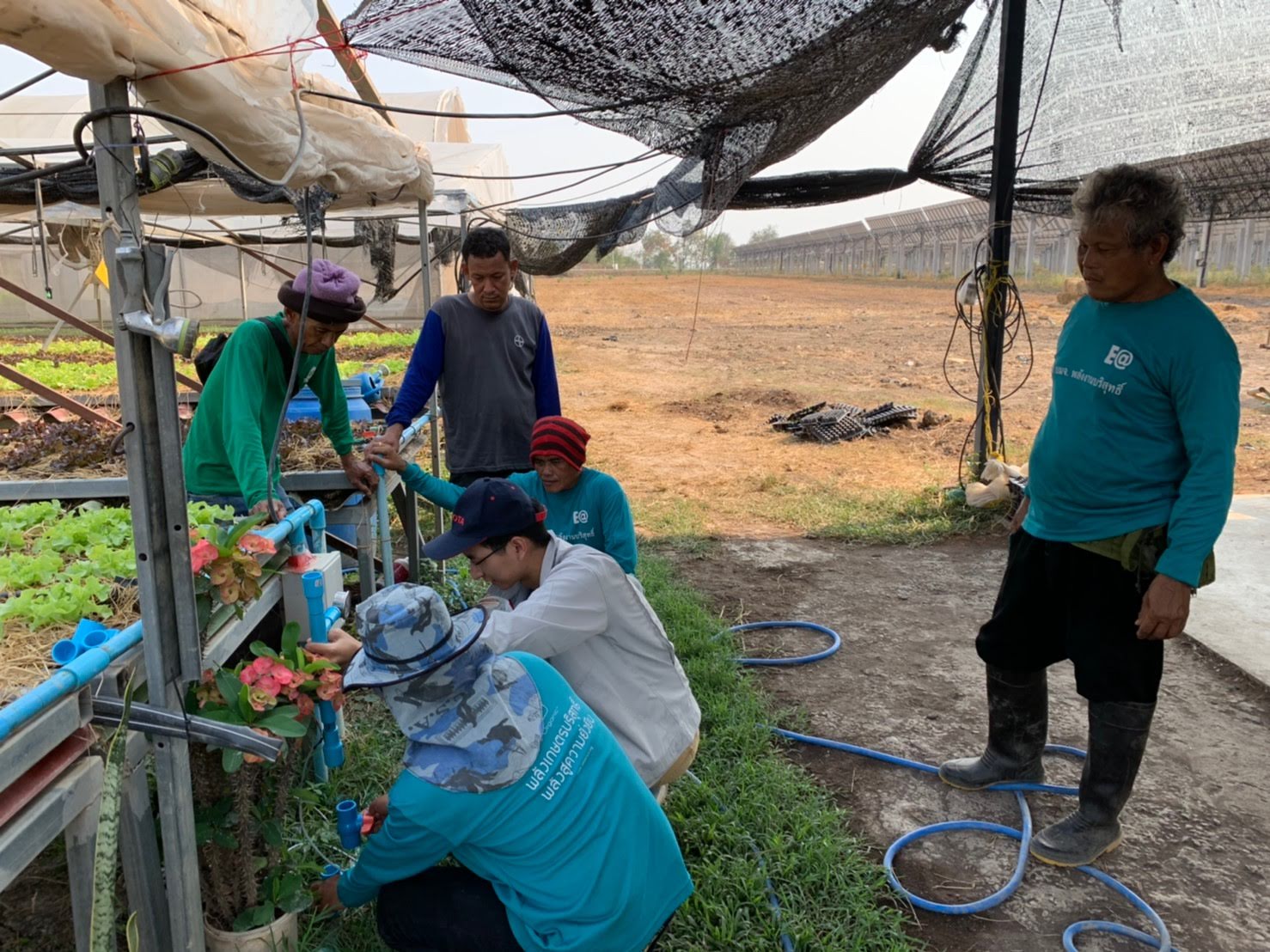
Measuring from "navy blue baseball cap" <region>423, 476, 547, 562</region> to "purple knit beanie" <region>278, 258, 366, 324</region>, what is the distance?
2.90 feet

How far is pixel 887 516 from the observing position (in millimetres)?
7004

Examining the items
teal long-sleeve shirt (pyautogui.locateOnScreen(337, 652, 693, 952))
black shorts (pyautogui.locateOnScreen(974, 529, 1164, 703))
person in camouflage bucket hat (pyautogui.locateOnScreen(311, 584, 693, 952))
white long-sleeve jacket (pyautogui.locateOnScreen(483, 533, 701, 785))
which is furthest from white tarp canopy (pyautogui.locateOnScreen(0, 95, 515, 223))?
black shorts (pyautogui.locateOnScreen(974, 529, 1164, 703))

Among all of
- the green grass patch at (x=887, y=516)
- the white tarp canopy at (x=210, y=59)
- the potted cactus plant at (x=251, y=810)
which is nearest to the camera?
the white tarp canopy at (x=210, y=59)

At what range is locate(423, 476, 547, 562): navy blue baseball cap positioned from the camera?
2391 millimetres

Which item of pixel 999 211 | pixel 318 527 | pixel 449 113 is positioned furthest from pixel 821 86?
pixel 318 527

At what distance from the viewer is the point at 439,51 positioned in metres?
3.61

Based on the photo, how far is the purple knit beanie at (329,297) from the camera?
2.95 meters

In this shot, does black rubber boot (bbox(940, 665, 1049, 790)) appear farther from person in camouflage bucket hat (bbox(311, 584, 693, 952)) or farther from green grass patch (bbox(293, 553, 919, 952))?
person in camouflage bucket hat (bbox(311, 584, 693, 952))

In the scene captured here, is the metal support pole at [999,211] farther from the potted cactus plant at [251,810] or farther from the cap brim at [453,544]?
the potted cactus plant at [251,810]

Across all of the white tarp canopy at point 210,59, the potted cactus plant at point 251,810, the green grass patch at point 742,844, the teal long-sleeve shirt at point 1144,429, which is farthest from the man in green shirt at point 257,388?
the teal long-sleeve shirt at point 1144,429

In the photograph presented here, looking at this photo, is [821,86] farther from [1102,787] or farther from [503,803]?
[503,803]

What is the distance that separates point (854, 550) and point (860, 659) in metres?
1.91

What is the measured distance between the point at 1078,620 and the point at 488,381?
8.23ft

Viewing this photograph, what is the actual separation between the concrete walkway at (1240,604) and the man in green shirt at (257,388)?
407 cm
